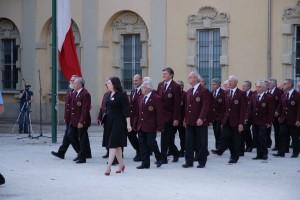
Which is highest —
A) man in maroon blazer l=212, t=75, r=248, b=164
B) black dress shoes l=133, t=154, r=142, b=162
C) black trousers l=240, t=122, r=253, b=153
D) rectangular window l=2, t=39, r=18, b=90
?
rectangular window l=2, t=39, r=18, b=90

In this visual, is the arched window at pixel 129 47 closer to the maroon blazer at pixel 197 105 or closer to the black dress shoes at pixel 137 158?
the black dress shoes at pixel 137 158

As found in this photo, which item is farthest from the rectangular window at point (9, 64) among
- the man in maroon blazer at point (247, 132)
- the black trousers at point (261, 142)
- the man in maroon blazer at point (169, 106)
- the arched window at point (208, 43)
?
the black trousers at point (261, 142)

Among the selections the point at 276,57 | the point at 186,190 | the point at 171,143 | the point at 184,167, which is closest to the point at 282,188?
the point at 186,190

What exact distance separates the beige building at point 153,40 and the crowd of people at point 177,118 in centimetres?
682

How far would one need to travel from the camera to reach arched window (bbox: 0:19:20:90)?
107 feet

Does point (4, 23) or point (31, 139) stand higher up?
point (4, 23)

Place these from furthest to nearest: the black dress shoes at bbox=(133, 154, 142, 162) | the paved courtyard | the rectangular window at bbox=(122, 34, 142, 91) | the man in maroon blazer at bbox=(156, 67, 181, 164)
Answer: the rectangular window at bbox=(122, 34, 142, 91) → the black dress shoes at bbox=(133, 154, 142, 162) → the man in maroon blazer at bbox=(156, 67, 181, 164) → the paved courtyard

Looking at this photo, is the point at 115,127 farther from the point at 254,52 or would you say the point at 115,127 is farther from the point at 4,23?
the point at 4,23

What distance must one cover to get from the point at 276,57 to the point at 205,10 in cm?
325

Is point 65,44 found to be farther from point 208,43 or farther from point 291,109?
point 208,43

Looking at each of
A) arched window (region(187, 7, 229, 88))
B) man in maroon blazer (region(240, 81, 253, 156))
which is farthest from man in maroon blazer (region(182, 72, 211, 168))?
arched window (region(187, 7, 229, 88))

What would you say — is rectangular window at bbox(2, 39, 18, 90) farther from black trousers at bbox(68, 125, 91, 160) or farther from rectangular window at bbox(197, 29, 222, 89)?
black trousers at bbox(68, 125, 91, 160)

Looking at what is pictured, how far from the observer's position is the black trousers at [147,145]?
48.1ft

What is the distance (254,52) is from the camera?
84.1ft
